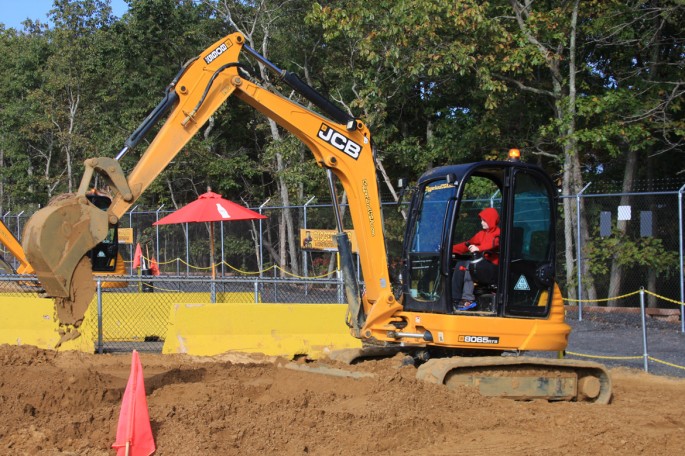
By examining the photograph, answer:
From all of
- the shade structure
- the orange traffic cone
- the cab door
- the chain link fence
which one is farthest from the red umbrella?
the orange traffic cone


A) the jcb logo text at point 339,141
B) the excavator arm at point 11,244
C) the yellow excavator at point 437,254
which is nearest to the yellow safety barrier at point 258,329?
the yellow excavator at point 437,254

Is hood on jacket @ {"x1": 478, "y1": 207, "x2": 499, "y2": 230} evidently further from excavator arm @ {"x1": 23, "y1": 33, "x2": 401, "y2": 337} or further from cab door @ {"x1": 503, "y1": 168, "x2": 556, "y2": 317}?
excavator arm @ {"x1": 23, "y1": 33, "x2": 401, "y2": 337}

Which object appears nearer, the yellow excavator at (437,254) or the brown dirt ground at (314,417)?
the brown dirt ground at (314,417)

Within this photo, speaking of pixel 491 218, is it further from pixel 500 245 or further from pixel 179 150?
pixel 179 150

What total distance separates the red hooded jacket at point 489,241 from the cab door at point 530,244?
146mm

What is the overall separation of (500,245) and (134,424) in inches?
167

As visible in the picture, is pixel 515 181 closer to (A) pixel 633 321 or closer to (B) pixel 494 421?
(B) pixel 494 421

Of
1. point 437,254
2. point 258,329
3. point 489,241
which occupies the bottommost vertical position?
point 258,329

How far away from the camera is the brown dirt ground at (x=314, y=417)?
618cm

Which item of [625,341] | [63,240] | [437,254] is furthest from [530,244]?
[625,341]

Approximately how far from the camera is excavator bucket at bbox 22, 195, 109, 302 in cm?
Result: 634

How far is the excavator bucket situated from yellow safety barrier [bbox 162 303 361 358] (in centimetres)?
460

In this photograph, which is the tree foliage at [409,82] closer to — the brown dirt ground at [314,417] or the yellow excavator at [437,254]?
the yellow excavator at [437,254]

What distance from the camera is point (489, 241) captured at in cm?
820
